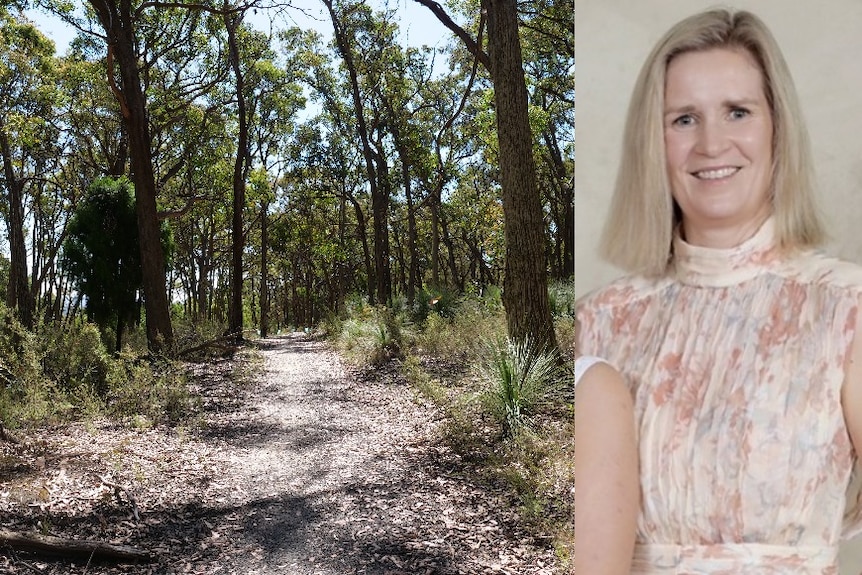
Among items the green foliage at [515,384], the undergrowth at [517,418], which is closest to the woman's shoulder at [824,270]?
the undergrowth at [517,418]

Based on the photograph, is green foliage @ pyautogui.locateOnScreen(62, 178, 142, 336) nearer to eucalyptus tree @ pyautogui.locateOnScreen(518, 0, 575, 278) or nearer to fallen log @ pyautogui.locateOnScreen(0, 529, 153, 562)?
eucalyptus tree @ pyautogui.locateOnScreen(518, 0, 575, 278)

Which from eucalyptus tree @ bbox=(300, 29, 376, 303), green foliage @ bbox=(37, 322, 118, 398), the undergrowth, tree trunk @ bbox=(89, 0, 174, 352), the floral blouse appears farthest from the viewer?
eucalyptus tree @ bbox=(300, 29, 376, 303)

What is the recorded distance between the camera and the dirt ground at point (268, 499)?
329 centimetres

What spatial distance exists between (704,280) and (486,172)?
14.2 m

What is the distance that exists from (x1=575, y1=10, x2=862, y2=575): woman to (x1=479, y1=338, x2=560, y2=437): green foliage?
3145 millimetres

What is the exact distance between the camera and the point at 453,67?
12.7 metres

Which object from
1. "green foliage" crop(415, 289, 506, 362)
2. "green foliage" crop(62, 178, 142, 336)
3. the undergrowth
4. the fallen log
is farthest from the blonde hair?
"green foliage" crop(62, 178, 142, 336)

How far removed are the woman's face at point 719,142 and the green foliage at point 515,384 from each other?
321cm

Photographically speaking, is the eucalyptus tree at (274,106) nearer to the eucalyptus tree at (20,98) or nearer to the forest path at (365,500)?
the eucalyptus tree at (20,98)

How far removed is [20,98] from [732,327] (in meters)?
13.9

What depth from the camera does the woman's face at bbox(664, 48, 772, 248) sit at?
1.28 m

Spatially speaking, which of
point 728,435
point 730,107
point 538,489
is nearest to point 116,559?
point 538,489

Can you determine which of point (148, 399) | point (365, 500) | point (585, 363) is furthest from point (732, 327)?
point (148, 399)

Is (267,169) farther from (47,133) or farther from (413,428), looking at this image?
(413,428)
